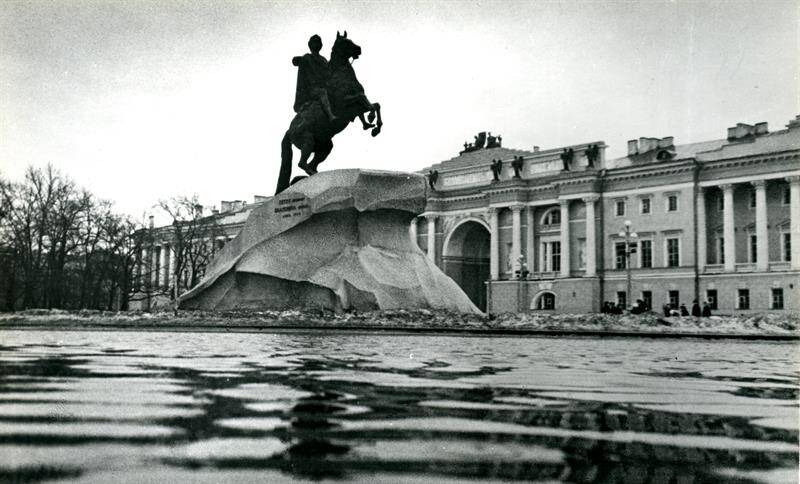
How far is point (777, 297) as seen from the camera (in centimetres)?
5094

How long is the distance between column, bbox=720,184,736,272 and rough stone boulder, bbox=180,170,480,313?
4096 cm

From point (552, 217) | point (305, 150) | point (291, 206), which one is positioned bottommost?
point (291, 206)

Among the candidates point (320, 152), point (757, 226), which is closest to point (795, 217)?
point (757, 226)

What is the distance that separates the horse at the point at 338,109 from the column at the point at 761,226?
41.3 m

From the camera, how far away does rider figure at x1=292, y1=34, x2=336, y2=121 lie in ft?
57.8

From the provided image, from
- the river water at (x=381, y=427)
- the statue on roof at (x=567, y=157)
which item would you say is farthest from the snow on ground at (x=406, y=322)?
the statue on roof at (x=567, y=157)

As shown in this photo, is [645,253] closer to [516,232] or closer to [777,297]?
[777,297]

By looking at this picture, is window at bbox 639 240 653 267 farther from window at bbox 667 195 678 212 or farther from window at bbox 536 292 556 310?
window at bbox 536 292 556 310

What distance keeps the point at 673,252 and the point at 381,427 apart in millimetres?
58324

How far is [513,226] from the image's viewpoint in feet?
216

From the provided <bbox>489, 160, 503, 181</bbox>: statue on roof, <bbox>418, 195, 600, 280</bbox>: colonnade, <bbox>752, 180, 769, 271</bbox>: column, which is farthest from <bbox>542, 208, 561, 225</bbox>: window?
<bbox>752, 180, 769, 271</bbox>: column

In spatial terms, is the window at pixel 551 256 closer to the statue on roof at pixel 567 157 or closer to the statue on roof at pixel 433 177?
the statue on roof at pixel 567 157

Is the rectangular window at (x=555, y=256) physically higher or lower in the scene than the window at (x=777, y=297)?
higher

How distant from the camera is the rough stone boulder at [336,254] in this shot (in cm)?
1633
